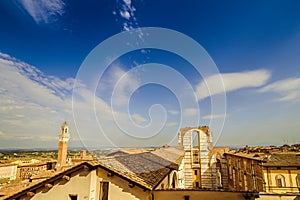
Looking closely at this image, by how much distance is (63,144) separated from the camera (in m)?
35.2

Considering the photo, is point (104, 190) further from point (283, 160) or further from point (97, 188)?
point (283, 160)

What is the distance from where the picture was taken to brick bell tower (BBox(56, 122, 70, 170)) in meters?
34.2

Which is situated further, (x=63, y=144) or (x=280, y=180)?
(x=63, y=144)

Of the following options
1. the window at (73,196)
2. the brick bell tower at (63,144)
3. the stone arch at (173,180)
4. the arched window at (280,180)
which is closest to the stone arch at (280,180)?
the arched window at (280,180)

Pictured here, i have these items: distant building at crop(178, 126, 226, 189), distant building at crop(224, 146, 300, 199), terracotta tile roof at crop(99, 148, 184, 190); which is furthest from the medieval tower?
terracotta tile roof at crop(99, 148, 184, 190)

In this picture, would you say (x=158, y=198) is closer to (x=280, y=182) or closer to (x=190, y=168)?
(x=280, y=182)

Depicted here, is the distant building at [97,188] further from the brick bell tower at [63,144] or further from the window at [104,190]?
the brick bell tower at [63,144]

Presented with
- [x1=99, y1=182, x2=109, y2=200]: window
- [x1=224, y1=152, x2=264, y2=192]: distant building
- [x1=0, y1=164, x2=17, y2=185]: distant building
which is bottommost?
[x1=0, y1=164, x2=17, y2=185]: distant building

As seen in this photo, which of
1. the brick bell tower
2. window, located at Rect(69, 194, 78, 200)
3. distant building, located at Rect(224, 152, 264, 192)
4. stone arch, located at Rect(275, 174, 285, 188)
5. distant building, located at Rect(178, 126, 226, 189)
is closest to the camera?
window, located at Rect(69, 194, 78, 200)

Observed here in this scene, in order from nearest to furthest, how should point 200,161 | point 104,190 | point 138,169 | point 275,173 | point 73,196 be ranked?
point 73,196
point 104,190
point 138,169
point 275,173
point 200,161

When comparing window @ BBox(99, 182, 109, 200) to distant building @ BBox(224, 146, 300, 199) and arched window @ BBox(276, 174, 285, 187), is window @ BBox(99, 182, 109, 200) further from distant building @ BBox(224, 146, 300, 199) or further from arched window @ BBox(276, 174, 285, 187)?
arched window @ BBox(276, 174, 285, 187)

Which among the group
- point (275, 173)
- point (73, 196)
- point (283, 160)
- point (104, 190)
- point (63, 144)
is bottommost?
point (275, 173)

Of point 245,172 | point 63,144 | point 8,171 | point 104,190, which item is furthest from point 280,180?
point 8,171

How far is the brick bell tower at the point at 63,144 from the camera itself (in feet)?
112
